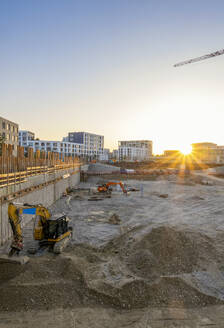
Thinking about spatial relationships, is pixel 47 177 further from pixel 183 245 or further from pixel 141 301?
pixel 141 301

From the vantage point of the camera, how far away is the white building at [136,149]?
545 feet

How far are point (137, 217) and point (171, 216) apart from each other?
283cm

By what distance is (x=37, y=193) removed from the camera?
1692cm

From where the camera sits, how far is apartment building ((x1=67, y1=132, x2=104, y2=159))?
427 feet

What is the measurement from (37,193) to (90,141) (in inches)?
4674

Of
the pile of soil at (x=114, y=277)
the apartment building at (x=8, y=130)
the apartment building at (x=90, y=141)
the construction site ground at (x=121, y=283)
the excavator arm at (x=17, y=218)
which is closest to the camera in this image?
the construction site ground at (x=121, y=283)

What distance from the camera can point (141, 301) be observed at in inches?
276

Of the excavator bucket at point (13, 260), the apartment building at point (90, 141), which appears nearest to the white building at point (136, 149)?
the apartment building at point (90, 141)

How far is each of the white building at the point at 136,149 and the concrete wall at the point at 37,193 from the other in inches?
5457

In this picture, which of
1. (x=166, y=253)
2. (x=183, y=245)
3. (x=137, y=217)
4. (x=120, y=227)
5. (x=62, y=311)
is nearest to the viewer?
(x=62, y=311)

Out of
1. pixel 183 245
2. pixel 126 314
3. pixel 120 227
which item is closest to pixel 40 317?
pixel 126 314

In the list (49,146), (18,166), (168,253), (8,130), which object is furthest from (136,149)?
(168,253)

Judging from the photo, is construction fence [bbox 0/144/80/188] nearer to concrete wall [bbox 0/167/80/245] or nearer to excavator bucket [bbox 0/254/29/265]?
concrete wall [bbox 0/167/80/245]

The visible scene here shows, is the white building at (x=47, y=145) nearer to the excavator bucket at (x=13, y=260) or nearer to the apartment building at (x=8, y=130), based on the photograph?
the apartment building at (x=8, y=130)
